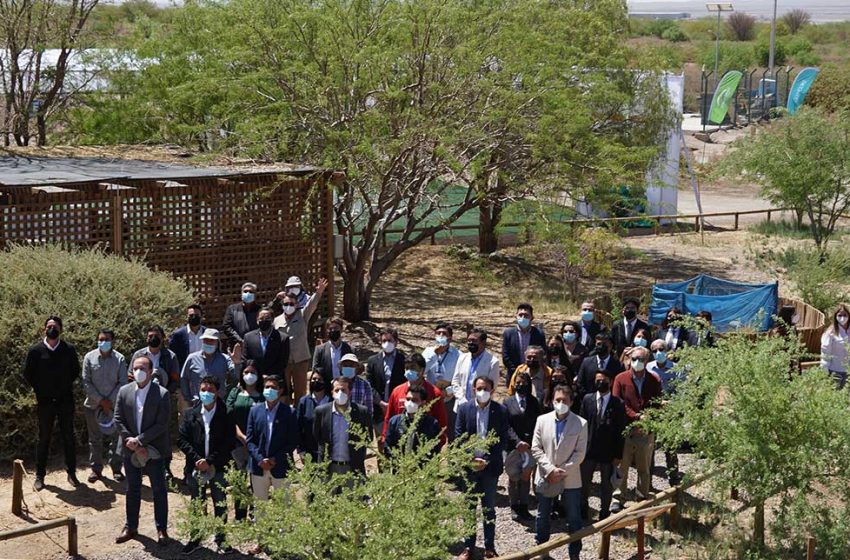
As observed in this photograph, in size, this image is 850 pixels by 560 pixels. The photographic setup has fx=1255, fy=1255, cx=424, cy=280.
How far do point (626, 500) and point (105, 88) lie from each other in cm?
1970

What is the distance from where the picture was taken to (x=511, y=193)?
21.2 metres

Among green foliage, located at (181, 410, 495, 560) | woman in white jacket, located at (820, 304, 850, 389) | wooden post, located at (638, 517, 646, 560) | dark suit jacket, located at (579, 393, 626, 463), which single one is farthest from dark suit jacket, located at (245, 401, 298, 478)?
woman in white jacket, located at (820, 304, 850, 389)

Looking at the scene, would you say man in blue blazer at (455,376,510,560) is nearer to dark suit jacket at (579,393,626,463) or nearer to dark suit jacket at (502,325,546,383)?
dark suit jacket at (579,393,626,463)

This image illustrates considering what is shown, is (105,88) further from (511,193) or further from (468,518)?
(468,518)

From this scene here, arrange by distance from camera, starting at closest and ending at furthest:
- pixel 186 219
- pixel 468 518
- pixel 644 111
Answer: pixel 468 518, pixel 186 219, pixel 644 111

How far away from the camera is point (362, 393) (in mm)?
11930

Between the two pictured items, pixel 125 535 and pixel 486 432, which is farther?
pixel 125 535

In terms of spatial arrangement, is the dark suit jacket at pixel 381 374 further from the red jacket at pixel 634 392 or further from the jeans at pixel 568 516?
the jeans at pixel 568 516

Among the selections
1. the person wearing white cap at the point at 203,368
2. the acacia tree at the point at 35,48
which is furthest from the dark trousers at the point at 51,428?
the acacia tree at the point at 35,48

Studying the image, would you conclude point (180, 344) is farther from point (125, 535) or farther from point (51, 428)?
point (125, 535)

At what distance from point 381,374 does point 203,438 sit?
9.19 feet

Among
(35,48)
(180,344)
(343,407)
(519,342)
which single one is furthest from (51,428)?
(35,48)

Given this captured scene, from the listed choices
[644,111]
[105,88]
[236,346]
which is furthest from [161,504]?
[644,111]

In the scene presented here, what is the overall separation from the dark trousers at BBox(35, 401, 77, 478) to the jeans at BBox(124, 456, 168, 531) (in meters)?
1.54
